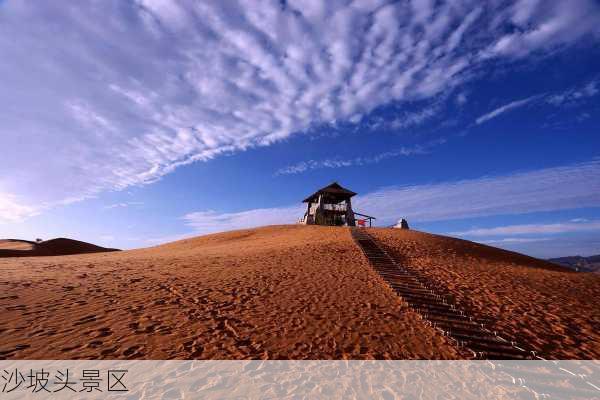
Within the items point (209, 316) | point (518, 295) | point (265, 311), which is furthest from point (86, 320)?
point (518, 295)

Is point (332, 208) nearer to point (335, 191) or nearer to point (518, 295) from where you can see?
point (335, 191)

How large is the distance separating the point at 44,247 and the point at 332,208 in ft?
107

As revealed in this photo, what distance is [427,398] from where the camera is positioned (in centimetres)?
557

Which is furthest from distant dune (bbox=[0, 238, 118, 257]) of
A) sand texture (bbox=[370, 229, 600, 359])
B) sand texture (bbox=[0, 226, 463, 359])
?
sand texture (bbox=[370, 229, 600, 359])

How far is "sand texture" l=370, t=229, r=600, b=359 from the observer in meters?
8.55

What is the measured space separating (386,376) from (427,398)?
0.81 meters

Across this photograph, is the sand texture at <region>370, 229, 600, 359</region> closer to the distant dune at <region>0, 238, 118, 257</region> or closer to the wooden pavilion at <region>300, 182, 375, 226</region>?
the wooden pavilion at <region>300, 182, 375, 226</region>

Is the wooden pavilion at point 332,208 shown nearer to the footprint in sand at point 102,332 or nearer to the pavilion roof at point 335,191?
the pavilion roof at point 335,191

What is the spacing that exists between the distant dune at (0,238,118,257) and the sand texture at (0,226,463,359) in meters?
21.7

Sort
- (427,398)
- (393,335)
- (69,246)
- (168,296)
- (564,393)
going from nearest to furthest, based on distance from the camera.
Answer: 1. (427,398)
2. (564,393)
3. (393,335)
4. (168,296)
5. (69,246)

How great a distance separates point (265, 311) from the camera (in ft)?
30.0

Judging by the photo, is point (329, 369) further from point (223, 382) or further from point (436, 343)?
point (436, 343)

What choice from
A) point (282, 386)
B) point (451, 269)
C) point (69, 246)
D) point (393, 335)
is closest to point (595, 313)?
point (451, 269)

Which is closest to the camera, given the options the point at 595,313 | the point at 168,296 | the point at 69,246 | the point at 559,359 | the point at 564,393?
the point at 564,393
